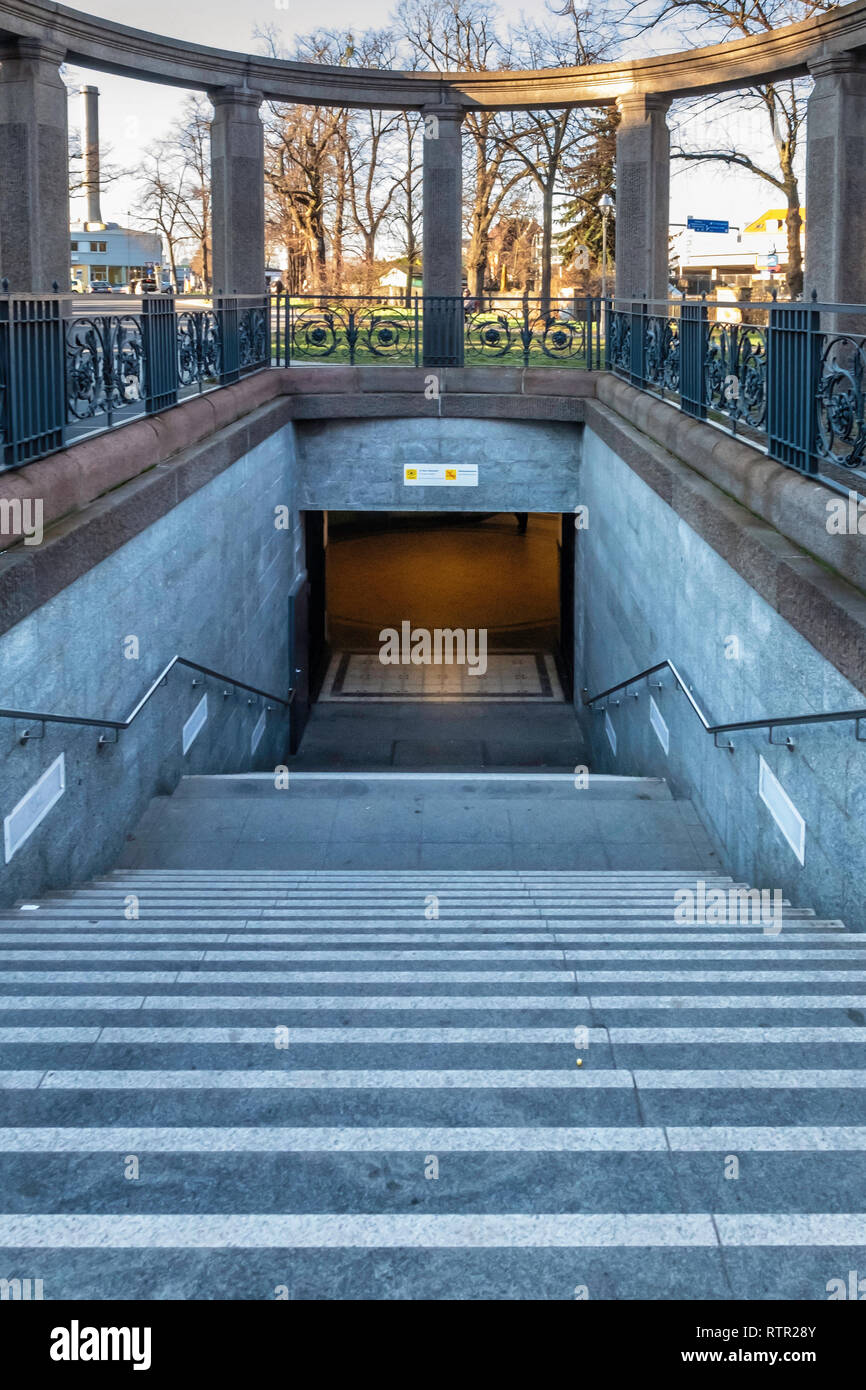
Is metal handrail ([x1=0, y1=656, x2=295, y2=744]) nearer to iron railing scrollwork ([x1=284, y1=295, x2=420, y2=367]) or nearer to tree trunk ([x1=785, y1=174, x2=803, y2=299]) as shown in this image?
iron railing scrollwork ([x1=284, y1=295, x2=420, y2=367])

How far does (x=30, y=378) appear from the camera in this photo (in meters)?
6.43

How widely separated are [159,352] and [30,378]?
9.40 feet

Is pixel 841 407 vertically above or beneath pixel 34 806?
above

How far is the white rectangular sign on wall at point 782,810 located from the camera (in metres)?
5.69

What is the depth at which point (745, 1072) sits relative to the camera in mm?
3119

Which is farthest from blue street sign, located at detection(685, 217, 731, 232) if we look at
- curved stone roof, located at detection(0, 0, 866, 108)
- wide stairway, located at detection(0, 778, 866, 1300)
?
wide stairway, located at detection(0, 778, 866, 1300)

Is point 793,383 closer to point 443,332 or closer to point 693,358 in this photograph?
point 693,358

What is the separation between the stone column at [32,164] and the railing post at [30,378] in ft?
23.8

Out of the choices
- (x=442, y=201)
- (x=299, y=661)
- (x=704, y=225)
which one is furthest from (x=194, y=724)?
(x=704, y=225)

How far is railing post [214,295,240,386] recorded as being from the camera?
12.0 metres

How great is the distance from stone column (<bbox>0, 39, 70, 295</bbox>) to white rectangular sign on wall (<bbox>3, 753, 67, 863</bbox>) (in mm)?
8501

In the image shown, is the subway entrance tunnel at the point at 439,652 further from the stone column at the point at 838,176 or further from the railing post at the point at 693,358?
the railing post at the point at 693,358
